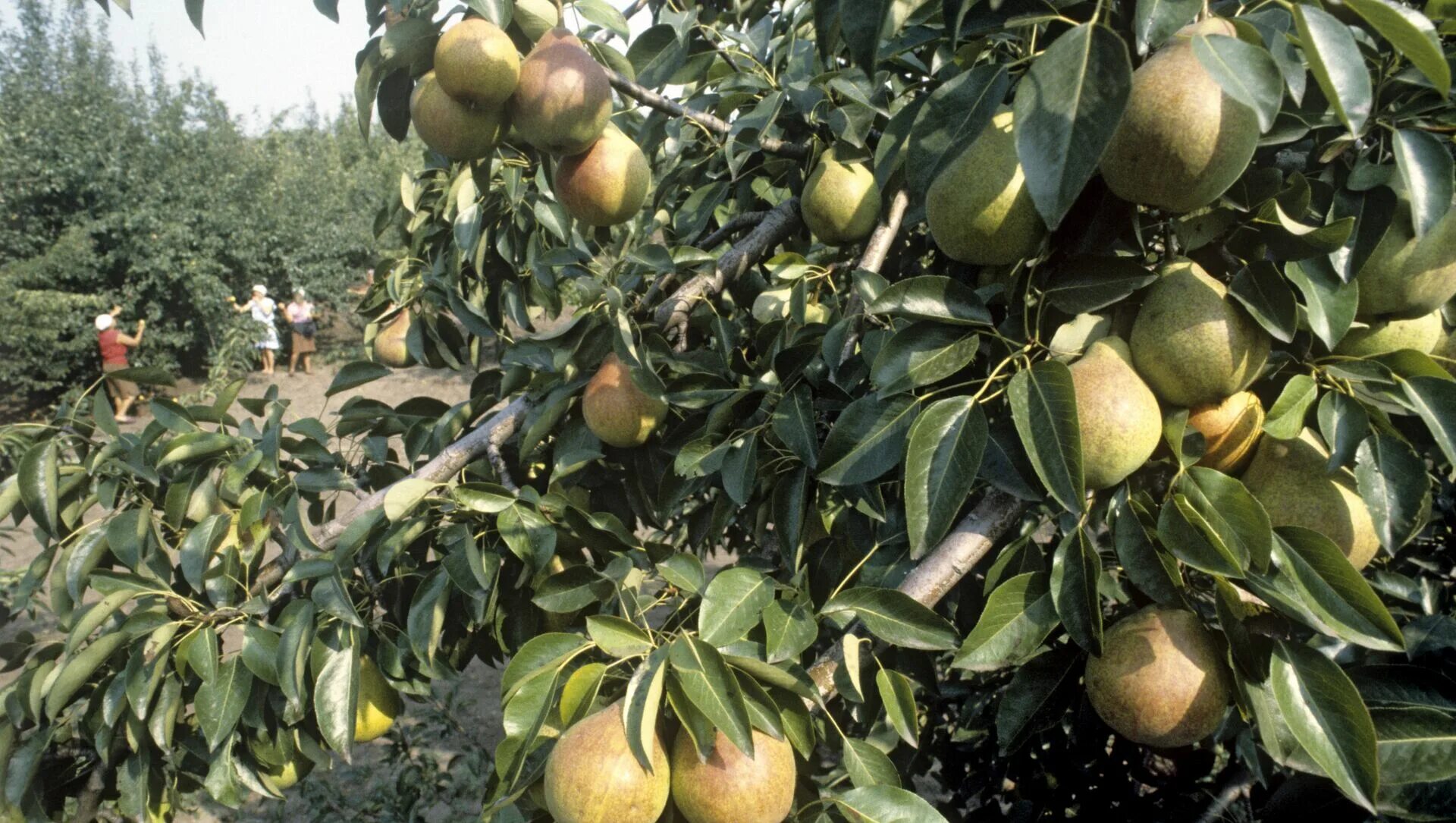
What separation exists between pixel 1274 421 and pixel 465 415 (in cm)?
136

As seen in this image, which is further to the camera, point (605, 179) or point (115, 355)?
point (115, 355)

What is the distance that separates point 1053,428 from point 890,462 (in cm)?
20

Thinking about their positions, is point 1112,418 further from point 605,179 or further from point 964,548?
point 605,179

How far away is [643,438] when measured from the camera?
1.62 metres

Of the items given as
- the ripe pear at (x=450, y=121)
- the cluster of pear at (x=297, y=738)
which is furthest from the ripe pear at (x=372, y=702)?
the ripe pear at (x=450, y=121)

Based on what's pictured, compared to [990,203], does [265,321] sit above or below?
below

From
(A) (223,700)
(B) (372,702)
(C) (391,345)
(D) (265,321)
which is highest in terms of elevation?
(A) (223,700)

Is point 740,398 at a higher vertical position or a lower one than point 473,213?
lower

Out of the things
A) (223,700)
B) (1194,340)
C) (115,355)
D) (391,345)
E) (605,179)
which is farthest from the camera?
(115,355)

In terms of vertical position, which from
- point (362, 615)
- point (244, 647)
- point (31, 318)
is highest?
point (244, 647)

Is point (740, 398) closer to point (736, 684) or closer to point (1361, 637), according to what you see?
point (736, 684)

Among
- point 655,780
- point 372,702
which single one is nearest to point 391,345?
point 372,702

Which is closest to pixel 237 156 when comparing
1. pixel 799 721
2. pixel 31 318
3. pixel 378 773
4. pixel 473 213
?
pixel 31 318

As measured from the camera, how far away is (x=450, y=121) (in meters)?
1.44
